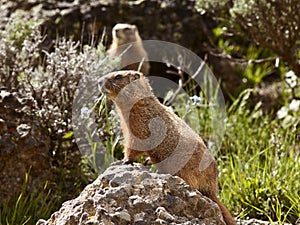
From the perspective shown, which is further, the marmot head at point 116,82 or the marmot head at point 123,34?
the marmot head at point 123,34

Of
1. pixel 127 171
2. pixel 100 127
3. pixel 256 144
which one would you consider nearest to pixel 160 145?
pixel 127 171

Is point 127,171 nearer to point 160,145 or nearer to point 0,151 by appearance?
point 160,145

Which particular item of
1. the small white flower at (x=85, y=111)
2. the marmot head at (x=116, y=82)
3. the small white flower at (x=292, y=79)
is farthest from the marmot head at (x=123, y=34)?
the marmot head at (x=116, y=82)

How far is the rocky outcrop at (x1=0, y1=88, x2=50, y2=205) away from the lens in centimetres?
429

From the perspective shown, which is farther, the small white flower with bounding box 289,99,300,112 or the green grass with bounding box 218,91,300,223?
the small white flower with bounding box 289,99,300,112

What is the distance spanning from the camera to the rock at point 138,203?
288 centimetres

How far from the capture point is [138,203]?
9.59 ft

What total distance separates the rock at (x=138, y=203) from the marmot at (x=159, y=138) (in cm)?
35

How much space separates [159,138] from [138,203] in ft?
2.08

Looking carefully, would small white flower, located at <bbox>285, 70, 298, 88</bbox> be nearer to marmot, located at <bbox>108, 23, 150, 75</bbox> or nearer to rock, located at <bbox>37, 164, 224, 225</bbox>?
marmot, located at <bbox>108, 23, 150, 75</bbox>

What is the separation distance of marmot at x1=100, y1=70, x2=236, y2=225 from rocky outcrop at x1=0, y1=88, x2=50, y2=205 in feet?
3.31

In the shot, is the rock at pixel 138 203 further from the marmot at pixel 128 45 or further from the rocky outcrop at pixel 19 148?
the marmot at pixel 128 45

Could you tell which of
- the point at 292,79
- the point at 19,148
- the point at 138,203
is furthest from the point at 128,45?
the point at 138,203

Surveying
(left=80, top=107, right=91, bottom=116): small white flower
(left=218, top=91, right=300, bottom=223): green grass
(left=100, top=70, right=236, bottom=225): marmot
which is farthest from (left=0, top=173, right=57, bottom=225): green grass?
(left=218, top=91, right=300, bottom=223): green grass
